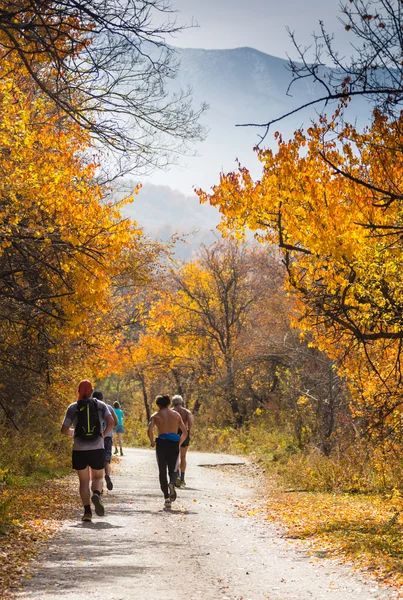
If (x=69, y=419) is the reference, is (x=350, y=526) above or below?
below

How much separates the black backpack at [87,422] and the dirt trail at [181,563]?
1.25 m

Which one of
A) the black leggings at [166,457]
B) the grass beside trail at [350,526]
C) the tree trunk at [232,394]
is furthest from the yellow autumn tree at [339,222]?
the tree trunk at [232,394]

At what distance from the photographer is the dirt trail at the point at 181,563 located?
6.63 meters

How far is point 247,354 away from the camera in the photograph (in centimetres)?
3325

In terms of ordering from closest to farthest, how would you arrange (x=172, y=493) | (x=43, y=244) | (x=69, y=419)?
(x=43, y=244), (x=69, y=419), (x=172, y=493)

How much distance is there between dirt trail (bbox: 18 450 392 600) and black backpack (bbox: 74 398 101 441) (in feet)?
4.11

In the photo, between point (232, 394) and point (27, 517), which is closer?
point (27, 517)

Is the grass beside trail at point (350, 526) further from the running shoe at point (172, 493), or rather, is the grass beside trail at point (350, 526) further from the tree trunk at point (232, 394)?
the tree trunk at point (232, 394)

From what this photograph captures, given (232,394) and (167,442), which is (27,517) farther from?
(232,394)

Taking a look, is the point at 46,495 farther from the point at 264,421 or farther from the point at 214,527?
the point at 264,421

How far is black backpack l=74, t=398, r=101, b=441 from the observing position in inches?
427

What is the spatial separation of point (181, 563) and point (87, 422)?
3.43 m

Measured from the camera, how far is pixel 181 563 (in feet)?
25.9

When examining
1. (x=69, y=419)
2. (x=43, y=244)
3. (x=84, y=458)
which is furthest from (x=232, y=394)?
(x=43, y=244)
